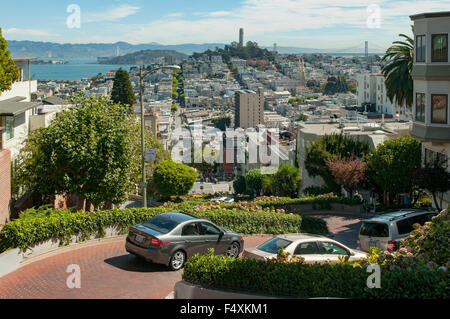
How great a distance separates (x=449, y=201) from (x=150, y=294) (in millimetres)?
17675

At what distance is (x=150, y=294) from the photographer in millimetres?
11023

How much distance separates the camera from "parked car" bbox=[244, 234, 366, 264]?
11.9 m

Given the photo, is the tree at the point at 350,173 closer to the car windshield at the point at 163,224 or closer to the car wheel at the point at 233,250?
the car wheel at the point at 233,250

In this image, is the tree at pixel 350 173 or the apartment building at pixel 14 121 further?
the tree at pixel 350 173

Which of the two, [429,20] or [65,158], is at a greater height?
[429,20]

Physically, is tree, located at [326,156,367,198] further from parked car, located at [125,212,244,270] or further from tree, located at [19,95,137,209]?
parked car, located at [125,212,244,270]

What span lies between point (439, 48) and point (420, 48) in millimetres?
1101

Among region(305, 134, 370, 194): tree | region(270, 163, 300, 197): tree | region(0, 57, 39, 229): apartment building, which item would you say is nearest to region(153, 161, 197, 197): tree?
region(270, 163, 300, 197): tree

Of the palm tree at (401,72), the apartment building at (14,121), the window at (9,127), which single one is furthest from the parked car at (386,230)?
the palm tree at (401,72)

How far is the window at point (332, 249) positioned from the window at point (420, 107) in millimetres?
14169

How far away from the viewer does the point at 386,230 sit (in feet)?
52.9

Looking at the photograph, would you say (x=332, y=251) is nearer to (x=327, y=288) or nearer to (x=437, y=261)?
(x=437, y=261)

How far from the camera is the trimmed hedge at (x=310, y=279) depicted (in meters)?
7.81
